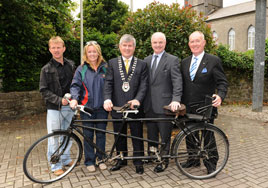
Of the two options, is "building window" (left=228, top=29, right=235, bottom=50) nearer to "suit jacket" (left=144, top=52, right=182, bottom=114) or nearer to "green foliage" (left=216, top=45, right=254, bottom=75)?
"green foliage" (left=216, top=45, right=254, bottom=75)

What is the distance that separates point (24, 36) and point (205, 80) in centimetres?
719

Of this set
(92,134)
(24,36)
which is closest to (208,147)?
(92,134)

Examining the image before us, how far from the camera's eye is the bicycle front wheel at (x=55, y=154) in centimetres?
314

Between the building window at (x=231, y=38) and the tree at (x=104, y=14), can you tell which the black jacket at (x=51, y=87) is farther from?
the building window at (x=231, y=38)

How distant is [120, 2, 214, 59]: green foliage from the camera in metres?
5.45

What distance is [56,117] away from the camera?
3.53 meters

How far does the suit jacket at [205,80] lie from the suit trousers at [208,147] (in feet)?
1.78

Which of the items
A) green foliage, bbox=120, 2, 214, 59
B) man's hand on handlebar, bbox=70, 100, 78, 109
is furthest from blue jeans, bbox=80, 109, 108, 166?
green foliage, bbox=120, 2, 214, 59

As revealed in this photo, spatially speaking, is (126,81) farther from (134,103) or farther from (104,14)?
(104,14)

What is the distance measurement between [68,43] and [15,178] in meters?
7.67

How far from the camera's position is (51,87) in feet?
11.4

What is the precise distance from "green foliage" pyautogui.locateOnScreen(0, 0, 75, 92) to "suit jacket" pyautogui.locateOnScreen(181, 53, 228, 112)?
17.4 ft

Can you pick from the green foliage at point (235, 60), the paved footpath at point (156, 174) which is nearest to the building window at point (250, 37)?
the green foliage at point (235, 60)

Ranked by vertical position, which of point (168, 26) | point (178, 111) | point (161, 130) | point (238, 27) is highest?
point (238, 27)
